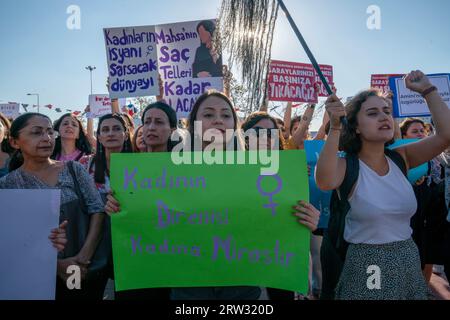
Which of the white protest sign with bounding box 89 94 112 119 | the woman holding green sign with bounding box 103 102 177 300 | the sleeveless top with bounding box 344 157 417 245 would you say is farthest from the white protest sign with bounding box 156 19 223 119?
the white protest sign with bounding box 89 94 112 119

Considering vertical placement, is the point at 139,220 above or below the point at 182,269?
above

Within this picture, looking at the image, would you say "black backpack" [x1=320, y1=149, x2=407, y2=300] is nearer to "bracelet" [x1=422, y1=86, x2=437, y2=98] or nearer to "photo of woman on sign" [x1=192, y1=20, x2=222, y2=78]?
"bracelet" [x1=422, y1=86, x2=437, y2=98]

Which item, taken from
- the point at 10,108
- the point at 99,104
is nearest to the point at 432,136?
the point at 99,104

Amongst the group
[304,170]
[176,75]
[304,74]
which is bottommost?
[304,170]

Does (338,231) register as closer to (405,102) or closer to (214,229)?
(214,229)

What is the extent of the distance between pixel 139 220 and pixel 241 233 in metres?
0.55

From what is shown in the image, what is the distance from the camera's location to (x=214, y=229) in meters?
1.86

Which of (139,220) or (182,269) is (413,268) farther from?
(139,220)

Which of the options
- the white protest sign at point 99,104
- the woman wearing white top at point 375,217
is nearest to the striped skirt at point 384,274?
the woman wearing white top at point 375,217

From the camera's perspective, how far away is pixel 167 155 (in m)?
1.96

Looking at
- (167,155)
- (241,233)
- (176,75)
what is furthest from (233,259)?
(176,75)

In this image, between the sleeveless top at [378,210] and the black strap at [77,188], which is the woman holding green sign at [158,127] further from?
the sleeveless top at [378,210]

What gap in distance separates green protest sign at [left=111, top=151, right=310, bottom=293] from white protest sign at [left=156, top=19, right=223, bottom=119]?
2.52 m

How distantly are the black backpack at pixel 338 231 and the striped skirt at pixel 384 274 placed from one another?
3.9 inches
